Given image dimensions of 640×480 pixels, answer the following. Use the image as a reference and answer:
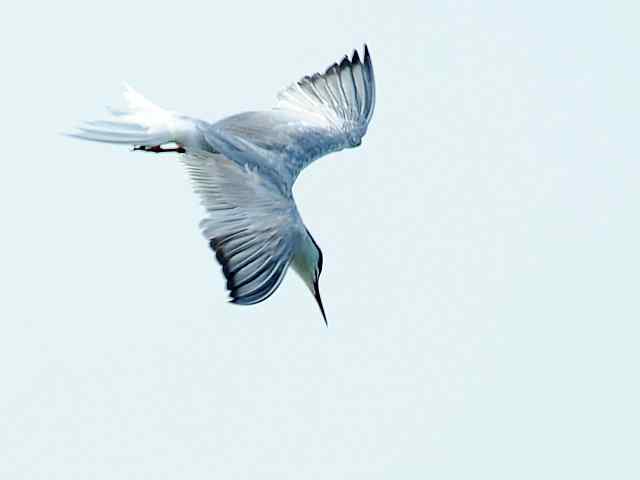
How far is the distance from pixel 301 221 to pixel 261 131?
6.87 ft

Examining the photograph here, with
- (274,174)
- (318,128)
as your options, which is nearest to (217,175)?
(274,174)

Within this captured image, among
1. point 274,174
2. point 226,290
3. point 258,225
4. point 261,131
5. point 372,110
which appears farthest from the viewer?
point 372,110

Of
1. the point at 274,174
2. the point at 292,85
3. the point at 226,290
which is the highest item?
the point at 292,85

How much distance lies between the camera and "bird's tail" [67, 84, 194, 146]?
13.2 meters

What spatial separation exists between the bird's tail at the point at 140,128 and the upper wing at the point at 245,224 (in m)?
0.26

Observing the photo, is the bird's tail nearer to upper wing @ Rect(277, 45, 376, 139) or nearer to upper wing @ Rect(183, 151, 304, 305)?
Result: upper wing @ Rect(183, 151, 304, 305)

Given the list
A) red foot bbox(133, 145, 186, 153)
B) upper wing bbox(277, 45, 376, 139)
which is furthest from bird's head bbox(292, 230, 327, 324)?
upper wing bbox(277, 45, 376, 139)

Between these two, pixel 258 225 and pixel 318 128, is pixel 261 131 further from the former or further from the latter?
pixel 258 225

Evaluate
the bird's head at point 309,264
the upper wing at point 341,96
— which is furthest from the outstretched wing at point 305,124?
the bird's head at point 309,264

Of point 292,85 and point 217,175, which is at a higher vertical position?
point 292,85

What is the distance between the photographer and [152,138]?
Result: 13352 mm

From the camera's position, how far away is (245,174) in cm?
1312

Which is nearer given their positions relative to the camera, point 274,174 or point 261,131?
point 274,174

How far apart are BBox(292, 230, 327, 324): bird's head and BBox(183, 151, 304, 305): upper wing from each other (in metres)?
0.23
